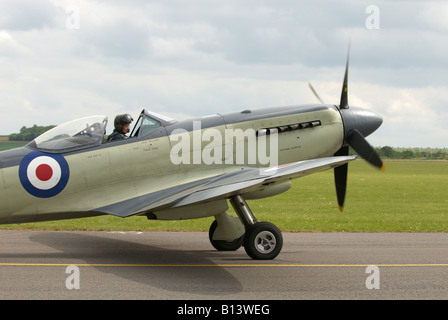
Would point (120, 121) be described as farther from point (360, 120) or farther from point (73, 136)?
point (360, 120)

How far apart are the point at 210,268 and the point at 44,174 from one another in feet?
10.8

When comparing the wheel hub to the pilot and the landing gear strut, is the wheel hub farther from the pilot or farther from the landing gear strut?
the pilot

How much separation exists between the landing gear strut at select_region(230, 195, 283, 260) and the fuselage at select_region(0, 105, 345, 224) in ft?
3.08

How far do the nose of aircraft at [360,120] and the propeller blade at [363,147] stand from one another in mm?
108

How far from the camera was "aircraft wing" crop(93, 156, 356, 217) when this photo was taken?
848 cm

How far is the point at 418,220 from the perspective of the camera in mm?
16703

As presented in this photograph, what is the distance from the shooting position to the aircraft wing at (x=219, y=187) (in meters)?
8.48

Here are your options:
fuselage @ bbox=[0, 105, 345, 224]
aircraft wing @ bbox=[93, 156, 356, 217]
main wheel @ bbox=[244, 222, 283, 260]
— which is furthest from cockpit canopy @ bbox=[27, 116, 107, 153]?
main wheel @ bbox=[244, 222, 283, 260]

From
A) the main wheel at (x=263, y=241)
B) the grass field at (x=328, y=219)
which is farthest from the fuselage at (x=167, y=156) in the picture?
the grass field at (x=328, y=219)

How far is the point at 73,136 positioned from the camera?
9656mm
